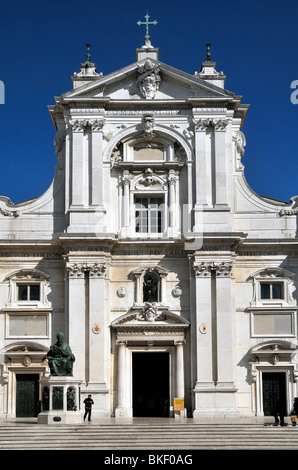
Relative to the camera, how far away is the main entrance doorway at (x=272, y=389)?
128 ft

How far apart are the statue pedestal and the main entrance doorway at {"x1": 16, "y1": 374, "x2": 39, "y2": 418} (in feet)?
14.8

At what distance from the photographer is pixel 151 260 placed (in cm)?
3984

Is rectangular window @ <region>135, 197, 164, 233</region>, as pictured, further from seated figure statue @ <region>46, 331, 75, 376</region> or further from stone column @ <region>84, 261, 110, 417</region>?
seated figure statue @ <region>46, 331, 75, 376</region>

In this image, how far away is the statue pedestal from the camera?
34.1 meters

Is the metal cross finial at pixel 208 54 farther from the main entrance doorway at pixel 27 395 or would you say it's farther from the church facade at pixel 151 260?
the main entrance doorway at pixel 27 395

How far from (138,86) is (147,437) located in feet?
50.9

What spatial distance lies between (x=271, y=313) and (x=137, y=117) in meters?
9.83

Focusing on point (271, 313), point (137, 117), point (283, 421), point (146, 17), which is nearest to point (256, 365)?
point (271, 313)

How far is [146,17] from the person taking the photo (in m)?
41.8

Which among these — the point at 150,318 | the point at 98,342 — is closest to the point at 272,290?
the point at 150,318

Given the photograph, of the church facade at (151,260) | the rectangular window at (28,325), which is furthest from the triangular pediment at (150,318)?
the rectangular window at (28,325)

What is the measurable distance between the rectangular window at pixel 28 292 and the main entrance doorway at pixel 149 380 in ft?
15.7

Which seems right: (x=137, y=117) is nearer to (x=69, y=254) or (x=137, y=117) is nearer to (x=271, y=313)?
(x=69, y=254)

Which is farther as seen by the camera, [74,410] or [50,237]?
[50,237]
